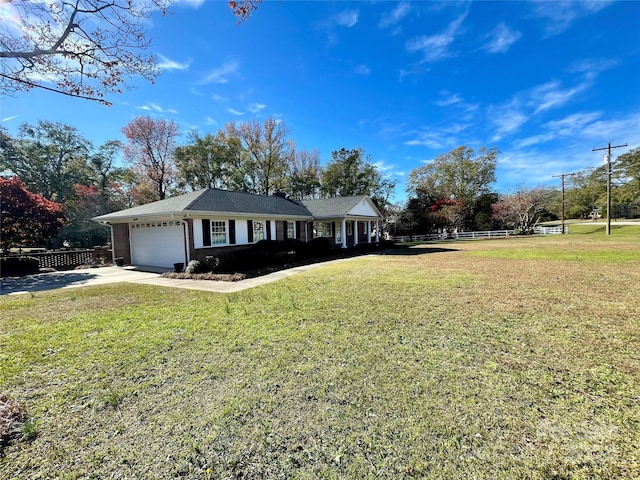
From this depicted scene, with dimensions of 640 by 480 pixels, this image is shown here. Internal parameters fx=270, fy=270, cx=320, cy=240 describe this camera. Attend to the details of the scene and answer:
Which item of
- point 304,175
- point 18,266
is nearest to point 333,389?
point 18,266

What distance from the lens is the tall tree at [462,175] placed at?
36.9 metres

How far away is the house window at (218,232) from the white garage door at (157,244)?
4.38 ft

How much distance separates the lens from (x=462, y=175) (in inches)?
1496

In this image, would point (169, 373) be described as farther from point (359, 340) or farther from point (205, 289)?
point (205, 289)

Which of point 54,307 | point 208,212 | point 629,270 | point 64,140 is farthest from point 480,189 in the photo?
point 64,140

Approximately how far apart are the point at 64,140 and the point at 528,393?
41093mm

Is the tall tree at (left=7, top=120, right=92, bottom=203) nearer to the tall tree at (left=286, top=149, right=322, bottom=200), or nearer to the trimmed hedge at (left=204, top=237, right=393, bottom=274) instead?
the tall tree at (left=286, top=149, right=322, bottom=200)

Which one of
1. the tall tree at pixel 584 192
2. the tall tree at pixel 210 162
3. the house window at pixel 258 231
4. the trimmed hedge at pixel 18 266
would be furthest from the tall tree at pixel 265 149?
the tall tree at pixel 584 192

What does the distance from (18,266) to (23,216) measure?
7.71 ft

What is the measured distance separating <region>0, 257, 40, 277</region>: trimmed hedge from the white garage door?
12.9 ft

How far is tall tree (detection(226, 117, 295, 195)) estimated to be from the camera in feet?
100

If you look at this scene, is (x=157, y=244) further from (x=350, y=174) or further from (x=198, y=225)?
(x=350, y=174)

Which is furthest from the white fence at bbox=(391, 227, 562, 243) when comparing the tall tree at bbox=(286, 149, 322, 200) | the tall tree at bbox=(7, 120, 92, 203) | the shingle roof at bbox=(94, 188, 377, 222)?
the tall tree at bbox=(7, 120, 92, 203)

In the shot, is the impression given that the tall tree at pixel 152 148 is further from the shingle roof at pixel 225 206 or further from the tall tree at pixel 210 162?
the shingle roof at pixel 225 206
